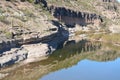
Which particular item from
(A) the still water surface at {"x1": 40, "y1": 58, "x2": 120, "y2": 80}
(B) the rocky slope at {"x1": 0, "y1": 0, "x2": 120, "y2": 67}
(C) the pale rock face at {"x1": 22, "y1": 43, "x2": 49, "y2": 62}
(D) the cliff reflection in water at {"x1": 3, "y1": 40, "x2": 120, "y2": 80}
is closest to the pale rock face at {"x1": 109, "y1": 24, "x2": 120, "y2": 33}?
(B) the rocky slope at {"x1": 0, "y1": 0, "x2": 120, "y2": 67}

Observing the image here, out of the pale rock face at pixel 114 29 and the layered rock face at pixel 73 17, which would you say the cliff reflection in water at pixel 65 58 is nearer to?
the layered rock face at pixel 73 17

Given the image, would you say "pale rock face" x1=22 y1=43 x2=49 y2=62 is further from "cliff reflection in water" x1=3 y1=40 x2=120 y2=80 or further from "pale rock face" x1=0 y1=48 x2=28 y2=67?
"cliff reflection in water" x1=3 y1=40 x2=120 y2=80

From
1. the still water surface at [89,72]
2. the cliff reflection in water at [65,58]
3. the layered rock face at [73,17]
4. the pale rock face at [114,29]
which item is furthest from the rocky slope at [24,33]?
the pale rock face at [114,29]

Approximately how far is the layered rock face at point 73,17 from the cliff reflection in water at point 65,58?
112ft

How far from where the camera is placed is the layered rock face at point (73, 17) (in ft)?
426

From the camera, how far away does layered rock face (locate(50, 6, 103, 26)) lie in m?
130

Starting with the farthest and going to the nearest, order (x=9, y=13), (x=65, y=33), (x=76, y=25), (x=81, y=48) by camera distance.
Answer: (x=76, y=25) < (x=65, y=33) < (x=81, y=48) < (x=9, y=13)

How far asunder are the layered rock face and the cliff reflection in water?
112 feet

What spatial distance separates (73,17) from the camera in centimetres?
14188

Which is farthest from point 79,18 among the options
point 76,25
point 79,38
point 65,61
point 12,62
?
point 12,62

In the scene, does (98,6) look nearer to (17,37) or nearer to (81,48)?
(81,48)

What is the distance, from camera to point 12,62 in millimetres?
61719

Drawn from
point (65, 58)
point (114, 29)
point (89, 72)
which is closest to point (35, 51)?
point (65, 58)

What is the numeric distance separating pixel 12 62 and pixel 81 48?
3185 cm
